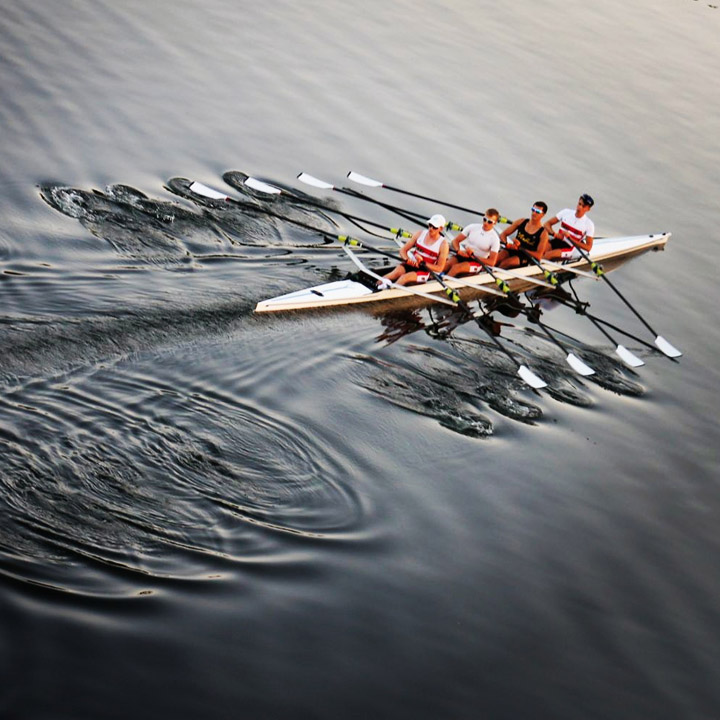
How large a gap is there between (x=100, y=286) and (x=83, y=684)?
21.9 ft

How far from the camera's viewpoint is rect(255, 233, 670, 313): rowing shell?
14.4 m

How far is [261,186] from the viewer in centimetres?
1723

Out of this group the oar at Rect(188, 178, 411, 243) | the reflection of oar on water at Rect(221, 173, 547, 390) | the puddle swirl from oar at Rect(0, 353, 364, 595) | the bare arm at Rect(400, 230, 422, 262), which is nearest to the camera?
the puddle swirl from oar at Rect(0, 353, 364, 595)

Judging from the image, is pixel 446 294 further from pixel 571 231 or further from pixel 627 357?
pixel 571 231

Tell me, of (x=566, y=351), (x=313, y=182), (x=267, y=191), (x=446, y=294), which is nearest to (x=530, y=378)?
(x=566, y=351)

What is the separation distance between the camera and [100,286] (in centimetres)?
1310


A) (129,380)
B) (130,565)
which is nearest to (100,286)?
(129,380)

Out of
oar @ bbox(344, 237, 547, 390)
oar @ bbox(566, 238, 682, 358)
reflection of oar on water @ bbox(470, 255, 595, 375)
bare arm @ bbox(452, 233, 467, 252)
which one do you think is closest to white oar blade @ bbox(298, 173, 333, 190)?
oar @ bbox(344, 237, 547, 390)

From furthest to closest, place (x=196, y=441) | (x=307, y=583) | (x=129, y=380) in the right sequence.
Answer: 1. (x=129, y=380)
2. (x=196, y=441)
3. (x=307, y=583)

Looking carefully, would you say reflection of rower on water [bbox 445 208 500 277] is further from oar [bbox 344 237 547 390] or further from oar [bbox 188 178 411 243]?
oar [bbox 188 178 411 243]

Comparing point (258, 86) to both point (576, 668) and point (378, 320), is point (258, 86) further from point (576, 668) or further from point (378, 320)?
point (576, 668)

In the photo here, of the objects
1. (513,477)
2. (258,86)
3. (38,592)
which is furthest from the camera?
(258,86)

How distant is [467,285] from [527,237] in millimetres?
2365

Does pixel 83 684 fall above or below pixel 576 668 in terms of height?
below
